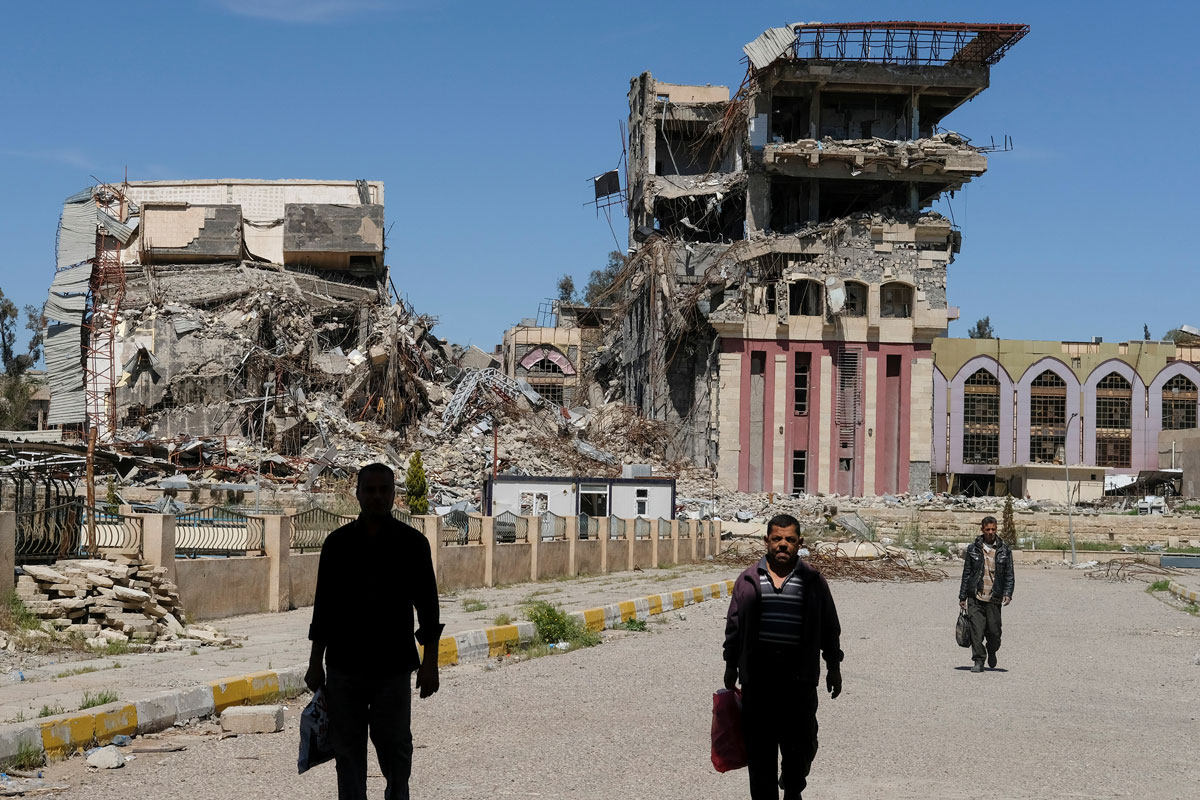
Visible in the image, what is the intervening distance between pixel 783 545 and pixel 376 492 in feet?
6.42

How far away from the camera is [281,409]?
173 ft

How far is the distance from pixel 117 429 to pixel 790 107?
37174 mm

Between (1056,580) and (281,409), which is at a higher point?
(281,409)

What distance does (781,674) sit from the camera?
6.38 metres

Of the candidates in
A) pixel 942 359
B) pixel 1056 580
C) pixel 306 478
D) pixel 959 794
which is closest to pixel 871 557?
pixel 1056 580

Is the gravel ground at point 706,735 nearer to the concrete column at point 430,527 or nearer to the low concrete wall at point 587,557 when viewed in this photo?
the concrete column at point 430,527

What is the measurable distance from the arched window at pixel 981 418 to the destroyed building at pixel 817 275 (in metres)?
13.9

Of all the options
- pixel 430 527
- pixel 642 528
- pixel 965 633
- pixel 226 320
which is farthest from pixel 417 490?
pixel 965 633

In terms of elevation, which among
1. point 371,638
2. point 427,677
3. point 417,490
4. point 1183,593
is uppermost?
point 371,638

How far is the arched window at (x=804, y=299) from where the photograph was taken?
6475 cm

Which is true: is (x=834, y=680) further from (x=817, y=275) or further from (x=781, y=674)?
(x=817, y=275)

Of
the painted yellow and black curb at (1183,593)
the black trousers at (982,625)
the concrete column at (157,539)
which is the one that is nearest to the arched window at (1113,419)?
the painted yellow and black curb at (1183,593)

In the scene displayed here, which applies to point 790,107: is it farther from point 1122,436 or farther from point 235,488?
point 235,488

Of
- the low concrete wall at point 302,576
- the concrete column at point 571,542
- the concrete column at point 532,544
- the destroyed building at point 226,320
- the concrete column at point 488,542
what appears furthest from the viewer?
the destroyed building at point 226,320
